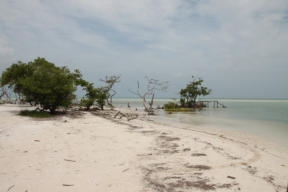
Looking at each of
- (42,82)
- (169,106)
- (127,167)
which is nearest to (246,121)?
(127,167)

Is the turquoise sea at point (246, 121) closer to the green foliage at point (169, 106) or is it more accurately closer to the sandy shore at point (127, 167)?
the sandy shore at point (127, 167)

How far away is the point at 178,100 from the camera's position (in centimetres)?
4116

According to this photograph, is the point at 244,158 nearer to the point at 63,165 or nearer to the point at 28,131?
the point at 63,165

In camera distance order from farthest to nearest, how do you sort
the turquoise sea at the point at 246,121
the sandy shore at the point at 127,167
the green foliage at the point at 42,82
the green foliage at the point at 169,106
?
the green foliage at the point at 169,106
the green foliage at the point at 42,82
the turquoise sea at the point at 246,121
the sandy shore at the point at 127,167

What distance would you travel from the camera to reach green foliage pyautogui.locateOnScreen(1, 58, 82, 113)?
13.7 metres

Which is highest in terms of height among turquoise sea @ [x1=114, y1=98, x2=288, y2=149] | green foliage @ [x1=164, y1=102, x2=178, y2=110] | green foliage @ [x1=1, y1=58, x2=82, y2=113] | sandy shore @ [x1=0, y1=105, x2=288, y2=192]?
green foliage @ [x1=1, y1=58, x2=82, y2=113]

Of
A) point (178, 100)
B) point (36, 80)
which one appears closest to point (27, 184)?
point (36, 80)

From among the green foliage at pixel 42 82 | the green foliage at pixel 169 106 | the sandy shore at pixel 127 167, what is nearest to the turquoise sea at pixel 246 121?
the sandy shore at pixel 127 167

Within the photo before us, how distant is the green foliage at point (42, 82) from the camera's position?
13.7m

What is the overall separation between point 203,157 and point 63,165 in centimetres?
420

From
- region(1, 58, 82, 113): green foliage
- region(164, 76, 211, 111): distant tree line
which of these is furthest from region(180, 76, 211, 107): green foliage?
region(1, 58, 82, 113): green foliage

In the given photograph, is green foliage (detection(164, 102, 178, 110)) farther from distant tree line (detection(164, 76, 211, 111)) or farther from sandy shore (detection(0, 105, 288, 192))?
sandy shore (detection(0, 105, 288, 192))

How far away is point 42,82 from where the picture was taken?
1402 centimetres

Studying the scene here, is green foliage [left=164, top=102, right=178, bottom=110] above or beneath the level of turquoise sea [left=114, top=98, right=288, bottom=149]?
above
